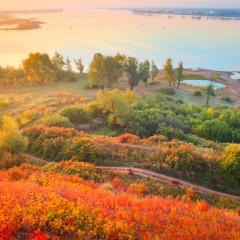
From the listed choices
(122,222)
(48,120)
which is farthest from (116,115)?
(122,222)

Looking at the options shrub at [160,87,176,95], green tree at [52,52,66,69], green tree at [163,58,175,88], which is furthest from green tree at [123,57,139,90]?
green tree at [52,52,66,69]

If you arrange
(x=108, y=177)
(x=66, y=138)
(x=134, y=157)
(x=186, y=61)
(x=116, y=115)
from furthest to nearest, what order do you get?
(x=186, y=61)
(x=116, y=115)
(x=66, y=138)
(x=134, y=157)
(x=108, y=177)

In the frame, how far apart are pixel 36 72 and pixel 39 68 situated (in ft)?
3.43

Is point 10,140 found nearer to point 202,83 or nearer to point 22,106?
point 22,106

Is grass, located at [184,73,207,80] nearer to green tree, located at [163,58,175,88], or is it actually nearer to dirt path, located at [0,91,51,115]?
green tree, located at [163,58,175,88]

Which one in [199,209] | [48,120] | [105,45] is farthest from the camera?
[105,45]

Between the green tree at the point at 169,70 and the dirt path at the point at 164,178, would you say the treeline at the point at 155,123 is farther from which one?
the green tree at the point at 169,70

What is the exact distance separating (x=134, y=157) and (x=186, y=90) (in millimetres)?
45512

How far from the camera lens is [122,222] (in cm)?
984

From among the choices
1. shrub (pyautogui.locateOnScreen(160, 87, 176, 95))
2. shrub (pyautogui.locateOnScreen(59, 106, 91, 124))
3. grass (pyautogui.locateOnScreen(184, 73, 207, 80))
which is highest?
shrub (pyautogui.locateOnScreen(59, 106, 91, 124))

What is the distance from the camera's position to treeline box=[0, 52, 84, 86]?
56.9m

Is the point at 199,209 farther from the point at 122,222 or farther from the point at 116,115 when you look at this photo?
the point at 116,115

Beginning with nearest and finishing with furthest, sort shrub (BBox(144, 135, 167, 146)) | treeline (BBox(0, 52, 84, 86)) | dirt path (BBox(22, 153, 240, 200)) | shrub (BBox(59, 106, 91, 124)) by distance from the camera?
1. dirt path (BBox(22, 153, 240, 200))
2. shrub (BBox(144, 135, 167, 146))
3. shrub (BBox(59, 106, 91, 124))
4. treeline (BBox(0, 52, 84, 86))

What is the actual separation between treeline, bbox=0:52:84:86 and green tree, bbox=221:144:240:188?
4683 cm
